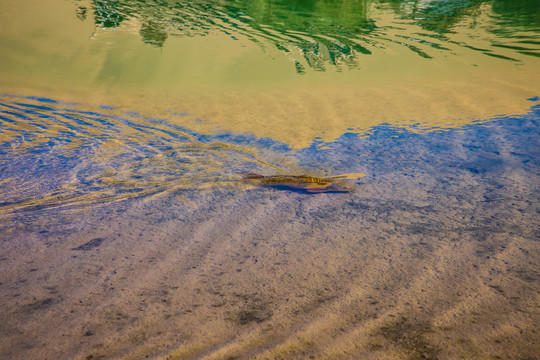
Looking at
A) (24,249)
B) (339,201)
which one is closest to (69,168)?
(24,249)

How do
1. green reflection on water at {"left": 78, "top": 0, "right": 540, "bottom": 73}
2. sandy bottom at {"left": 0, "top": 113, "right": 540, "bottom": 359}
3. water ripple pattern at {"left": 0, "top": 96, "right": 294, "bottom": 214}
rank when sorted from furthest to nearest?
1. green reflection on water at {"left": 78, "top": 0, "right": 540, "bottom": 73}
2. water ripple pattern at {"left": 0, "top": 96, "right": 294, "bottom": 214}
3. sandy bottom at {"left": 0, "top": 113, "right": 540, "bottom": 359}

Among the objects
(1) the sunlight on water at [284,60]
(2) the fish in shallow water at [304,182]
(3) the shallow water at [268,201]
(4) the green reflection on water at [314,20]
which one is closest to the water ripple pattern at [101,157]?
(3) the shallow water at [268,201]

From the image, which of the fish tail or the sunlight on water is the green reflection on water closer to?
the sunlight on water

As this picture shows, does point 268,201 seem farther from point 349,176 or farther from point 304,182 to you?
point 349,176

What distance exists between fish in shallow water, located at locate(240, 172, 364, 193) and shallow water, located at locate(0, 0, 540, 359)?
6cm

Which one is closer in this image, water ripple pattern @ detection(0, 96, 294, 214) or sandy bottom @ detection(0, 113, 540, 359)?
sandy bottom @ detection(0, 113, 540, 359)

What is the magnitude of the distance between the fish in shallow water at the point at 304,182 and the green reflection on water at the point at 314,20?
3174 millimetres

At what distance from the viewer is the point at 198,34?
6605mm

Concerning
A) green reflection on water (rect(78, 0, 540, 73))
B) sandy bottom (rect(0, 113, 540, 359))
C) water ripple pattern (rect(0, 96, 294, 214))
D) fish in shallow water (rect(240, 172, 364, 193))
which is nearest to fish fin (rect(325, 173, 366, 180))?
fish in shallow water (rect(240, 172, 364, 193))

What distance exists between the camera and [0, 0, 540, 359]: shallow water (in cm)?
141

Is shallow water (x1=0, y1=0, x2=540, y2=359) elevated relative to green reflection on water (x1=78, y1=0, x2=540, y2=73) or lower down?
lower down

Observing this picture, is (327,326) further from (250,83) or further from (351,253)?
(250,83)

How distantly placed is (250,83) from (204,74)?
761 mm

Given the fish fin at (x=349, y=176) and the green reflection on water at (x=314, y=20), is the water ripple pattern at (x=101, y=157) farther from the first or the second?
the green reflection on water at (x=314, y=20)
